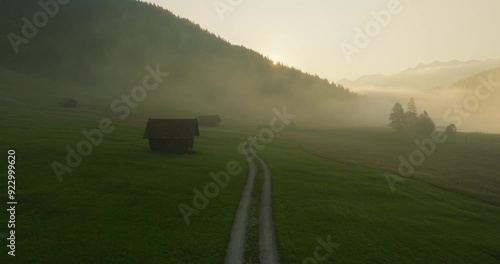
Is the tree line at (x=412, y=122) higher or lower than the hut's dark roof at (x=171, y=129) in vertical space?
higher

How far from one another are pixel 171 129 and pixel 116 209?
37.1m

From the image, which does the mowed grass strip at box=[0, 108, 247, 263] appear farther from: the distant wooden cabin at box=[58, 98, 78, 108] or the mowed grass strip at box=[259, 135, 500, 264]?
the distant wooden cabin at box=[58, 98, 78, 108]

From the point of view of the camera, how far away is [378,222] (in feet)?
112

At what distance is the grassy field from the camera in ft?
81.9

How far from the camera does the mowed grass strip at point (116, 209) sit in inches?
933

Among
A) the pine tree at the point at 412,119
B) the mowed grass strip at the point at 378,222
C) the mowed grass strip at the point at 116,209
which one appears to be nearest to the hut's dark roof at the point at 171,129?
the mowed grass strip at the point at 116,209

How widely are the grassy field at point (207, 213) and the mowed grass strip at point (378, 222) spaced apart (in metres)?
0.15

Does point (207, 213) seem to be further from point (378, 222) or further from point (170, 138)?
point (170, 138)

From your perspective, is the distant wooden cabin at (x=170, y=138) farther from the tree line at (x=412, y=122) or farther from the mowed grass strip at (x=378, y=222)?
the tree line at (x=412, y=122)

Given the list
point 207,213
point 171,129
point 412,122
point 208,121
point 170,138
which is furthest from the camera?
point 412,122

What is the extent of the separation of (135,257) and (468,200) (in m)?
52.3

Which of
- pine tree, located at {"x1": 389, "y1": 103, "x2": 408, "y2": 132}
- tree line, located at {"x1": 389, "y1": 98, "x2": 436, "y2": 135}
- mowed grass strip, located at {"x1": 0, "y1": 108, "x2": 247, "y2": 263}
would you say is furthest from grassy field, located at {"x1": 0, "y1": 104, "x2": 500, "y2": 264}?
pine tree, located at {"x1": 389, "y1": 103, "x2": 408, "y2": 132}

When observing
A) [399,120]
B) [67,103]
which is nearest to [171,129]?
[67,103]

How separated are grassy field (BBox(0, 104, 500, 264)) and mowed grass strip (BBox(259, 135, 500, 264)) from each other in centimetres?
15
